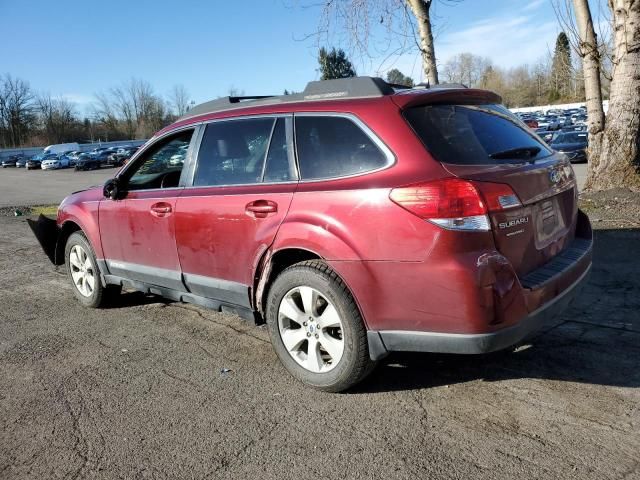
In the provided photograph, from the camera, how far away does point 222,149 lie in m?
4.14

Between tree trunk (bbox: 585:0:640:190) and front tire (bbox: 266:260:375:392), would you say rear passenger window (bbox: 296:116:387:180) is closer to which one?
front tire (bbox: 266:260:375:392)

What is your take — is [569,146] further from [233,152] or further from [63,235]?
[233,152]

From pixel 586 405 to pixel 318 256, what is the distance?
5.73 ft

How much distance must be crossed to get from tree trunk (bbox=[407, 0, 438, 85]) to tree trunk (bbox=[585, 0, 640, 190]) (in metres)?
3.26

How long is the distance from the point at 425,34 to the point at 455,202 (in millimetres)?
9236

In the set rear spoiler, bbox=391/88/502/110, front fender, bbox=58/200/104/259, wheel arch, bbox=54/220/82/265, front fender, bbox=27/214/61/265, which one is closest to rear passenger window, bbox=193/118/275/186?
rear spoiler, bbox=391/88/502/110

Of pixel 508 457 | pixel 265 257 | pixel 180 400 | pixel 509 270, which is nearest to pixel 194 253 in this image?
pixel 265 257

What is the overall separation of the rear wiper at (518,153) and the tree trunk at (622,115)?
21.4 ft

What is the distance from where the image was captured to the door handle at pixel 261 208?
11.6ft

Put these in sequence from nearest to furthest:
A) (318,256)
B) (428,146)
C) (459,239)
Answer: (459,239)
(428,146)
(318,256)

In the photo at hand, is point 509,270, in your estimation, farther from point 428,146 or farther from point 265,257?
point 265,257

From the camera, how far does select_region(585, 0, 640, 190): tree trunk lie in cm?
852

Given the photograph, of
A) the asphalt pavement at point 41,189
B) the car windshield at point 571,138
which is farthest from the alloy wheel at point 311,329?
the car windshield at point 571,138

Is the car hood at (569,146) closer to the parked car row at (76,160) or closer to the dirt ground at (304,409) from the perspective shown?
the dirt ground at (304,409)
